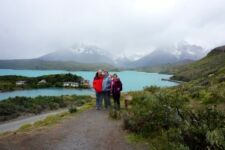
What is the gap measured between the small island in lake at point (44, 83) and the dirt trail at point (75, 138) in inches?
4585

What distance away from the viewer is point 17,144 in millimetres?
12461

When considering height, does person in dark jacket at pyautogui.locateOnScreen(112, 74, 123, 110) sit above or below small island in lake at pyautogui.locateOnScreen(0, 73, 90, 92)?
above

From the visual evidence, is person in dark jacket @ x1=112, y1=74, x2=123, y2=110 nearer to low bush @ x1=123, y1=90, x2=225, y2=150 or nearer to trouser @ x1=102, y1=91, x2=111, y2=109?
trouser @ x1=102, y1=91, x2=111, y2=109

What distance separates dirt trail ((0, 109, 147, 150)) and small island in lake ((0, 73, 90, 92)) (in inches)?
4585

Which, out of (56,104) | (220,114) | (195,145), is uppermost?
(220,114)

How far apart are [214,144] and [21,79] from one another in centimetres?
16127

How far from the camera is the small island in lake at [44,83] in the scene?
140m

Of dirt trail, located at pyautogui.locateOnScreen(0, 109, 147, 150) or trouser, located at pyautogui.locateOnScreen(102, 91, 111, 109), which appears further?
trouser, located at pyautogui.locateOnScreen(102, 91, 111, 109)

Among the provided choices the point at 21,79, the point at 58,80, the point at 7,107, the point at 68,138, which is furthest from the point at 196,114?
the point at 21,79

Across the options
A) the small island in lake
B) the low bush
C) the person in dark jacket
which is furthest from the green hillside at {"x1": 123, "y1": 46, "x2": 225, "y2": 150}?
the small island in lake

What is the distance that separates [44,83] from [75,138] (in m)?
135

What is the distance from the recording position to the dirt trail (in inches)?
471

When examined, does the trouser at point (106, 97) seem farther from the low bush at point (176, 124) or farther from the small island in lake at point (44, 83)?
the small island in lake at point (44, 83)

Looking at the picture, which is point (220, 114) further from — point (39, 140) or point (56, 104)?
point (56, 104)
